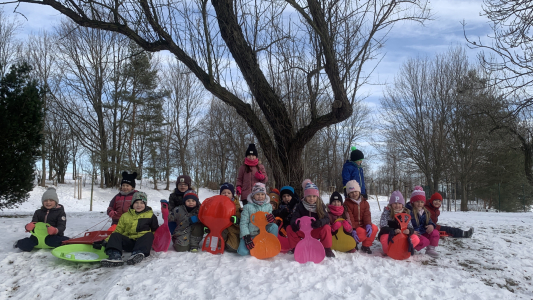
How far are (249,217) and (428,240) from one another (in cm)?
273

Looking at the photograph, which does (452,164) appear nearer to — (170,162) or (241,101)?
(241,101)

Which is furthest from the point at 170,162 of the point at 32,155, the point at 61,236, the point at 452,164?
the point at 61,236

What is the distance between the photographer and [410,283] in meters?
3.51

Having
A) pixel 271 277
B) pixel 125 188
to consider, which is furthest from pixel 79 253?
pixel 271 277

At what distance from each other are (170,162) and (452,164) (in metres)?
20.9

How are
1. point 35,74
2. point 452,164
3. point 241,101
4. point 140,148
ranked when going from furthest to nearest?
point 140,148 → point 35,74 → point 452,164 → point 241,101

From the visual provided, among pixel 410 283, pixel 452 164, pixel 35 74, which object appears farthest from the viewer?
pixel 35 74

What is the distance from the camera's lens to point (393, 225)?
4.66 meters

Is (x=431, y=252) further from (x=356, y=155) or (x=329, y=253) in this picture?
(x=356, y=155)

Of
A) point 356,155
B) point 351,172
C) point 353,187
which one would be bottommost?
point 353,187

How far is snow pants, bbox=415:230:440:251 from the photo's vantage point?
4676mm

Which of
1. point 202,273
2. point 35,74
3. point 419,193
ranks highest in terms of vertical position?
point 35,74

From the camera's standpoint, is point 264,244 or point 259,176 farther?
point 259,176

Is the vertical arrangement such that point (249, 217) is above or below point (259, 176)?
below
